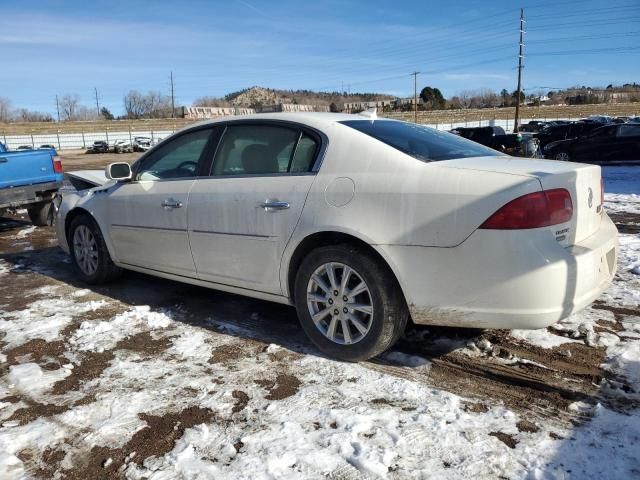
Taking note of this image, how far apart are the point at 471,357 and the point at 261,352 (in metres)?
1.41

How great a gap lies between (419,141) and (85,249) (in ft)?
11.9

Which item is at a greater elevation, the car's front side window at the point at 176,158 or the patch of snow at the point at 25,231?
the car's front side window at the point at 176,158

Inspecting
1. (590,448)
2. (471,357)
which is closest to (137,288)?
(471,357)

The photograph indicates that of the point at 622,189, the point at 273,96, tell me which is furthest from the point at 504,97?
the point at 622,189

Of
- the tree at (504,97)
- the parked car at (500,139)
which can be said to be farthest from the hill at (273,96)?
the parked car at (500,139)

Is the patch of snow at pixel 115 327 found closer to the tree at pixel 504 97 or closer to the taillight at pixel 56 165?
the taillight at pixel 56 165

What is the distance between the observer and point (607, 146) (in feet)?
57.9

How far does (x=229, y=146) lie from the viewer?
13.6ft

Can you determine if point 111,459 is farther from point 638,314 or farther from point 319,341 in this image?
point 638,314

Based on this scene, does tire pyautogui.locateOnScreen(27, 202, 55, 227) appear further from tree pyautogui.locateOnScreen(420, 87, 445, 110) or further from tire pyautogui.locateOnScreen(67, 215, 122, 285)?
tree pyautogui.locateOnScreen(420, 87, 445, 110)

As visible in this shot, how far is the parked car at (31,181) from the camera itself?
27.6ft

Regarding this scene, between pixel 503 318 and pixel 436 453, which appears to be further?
pixel 503 318

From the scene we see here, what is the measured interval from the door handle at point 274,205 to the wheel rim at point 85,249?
2.46 metres

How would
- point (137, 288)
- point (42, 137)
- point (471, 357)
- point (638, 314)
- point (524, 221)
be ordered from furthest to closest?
point (42, 137) → point (137, 288) → point (638, 314) → point (471, 357) → point (524, 221)
